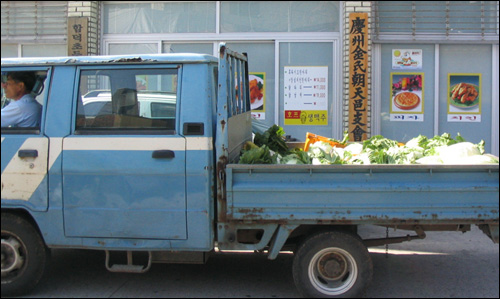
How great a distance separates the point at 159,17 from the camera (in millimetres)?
9859

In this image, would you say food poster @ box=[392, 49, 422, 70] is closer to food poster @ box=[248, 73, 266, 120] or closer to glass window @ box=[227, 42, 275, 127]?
glass window @ box=[227, 42, 275, 127]

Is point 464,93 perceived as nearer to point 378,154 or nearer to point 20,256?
point 378,154

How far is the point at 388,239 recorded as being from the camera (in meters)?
4.56

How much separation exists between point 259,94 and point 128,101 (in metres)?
5.51

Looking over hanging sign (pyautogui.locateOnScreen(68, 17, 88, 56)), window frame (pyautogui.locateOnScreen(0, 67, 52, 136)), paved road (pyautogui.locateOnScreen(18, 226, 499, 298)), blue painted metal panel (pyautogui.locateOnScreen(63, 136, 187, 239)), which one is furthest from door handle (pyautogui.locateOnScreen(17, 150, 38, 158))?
hanging sign (pyautogui.locateOnScreen(68, 17, 88, 56))

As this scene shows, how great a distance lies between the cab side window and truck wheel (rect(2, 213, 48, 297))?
31.6 inches

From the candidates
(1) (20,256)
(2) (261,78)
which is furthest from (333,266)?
(2) (261,78)

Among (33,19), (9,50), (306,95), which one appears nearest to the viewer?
(306,95)

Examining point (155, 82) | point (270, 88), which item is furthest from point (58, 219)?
point (270, 88)

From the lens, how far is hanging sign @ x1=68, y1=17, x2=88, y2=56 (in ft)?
30.9

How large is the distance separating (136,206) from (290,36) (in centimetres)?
620

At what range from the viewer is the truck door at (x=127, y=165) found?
164 inches

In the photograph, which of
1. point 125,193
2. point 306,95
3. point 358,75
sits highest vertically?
point 358,75

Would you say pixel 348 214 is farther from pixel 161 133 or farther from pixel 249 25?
pixel 249 25
